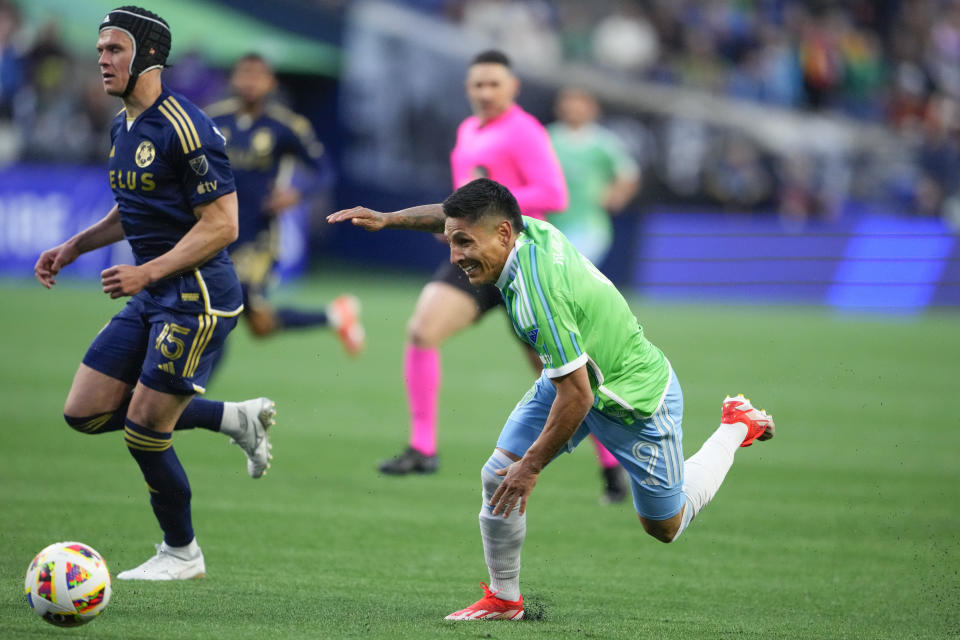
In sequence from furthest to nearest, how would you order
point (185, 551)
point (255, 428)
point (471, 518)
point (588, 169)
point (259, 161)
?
point (588, 169)
point (259, 161)
point (471, 518)
point (255, 428)
point (185, 551)

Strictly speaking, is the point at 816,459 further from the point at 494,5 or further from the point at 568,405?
the point at 494,5

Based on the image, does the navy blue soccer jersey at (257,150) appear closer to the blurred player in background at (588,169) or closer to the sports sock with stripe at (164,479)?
the blurred player in background at (588,169)

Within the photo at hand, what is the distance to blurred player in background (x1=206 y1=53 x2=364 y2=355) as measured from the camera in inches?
396

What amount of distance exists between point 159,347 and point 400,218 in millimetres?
1169

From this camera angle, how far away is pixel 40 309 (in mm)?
16641

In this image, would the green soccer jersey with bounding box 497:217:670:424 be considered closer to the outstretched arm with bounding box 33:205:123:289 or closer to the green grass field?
the green grass field

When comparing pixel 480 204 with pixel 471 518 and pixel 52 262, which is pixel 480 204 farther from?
pixel 471 518

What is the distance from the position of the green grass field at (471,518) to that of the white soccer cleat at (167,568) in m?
0.09

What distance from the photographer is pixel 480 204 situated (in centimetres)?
490

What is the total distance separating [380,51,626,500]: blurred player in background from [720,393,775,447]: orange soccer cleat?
241 cm

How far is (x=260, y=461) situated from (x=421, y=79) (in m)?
18.8

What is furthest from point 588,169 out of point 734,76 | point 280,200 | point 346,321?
point 734,76

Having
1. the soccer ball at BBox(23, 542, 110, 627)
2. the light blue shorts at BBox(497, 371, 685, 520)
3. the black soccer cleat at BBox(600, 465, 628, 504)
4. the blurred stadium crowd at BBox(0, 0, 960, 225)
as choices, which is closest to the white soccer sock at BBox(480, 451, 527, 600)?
the light blue shorts at BBox(497, 371, 685, 520)

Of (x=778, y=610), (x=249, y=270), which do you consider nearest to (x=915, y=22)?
(x=249, y=270)
